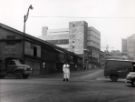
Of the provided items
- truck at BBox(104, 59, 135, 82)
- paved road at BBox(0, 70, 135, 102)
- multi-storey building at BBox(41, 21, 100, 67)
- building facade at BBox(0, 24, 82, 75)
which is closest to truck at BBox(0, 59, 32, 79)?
truck at BBox(104, 59, 135, 82)

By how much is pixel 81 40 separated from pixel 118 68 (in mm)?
89384

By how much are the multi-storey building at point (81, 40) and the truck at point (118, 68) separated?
263ft

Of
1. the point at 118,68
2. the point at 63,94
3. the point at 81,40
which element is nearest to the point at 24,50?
the point at 118,68

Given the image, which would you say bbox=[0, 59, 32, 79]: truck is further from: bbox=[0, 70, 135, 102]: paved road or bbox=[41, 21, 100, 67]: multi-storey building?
bbox=[41, 21, 100, 67]: multi-storey building

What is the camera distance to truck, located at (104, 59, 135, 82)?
32500 millimetres

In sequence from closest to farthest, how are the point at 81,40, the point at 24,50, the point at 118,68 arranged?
the point at 118,68 → the point at 24,50 → the point at 81,40

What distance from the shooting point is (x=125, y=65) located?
107ft

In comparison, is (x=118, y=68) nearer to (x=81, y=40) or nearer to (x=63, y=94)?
(x=63, y=94)

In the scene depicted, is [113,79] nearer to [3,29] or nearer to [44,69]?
[3,29]

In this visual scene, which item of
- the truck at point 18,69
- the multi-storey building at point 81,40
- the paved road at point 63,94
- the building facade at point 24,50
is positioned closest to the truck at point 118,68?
the truck at point 18,69

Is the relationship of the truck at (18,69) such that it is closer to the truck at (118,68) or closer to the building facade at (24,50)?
the truck at (118,68)

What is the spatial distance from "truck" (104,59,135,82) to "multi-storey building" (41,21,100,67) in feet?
263

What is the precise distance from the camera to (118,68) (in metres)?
32.7

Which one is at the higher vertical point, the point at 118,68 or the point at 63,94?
the point at 118,68
